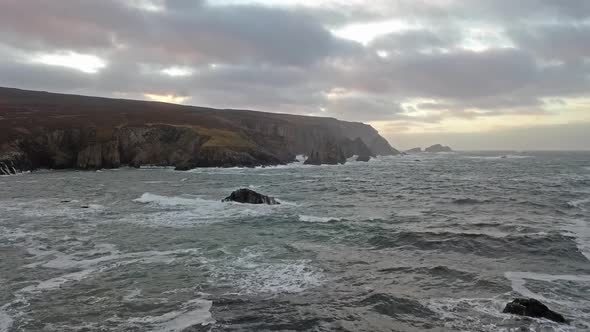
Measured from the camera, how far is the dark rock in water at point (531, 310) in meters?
14.4

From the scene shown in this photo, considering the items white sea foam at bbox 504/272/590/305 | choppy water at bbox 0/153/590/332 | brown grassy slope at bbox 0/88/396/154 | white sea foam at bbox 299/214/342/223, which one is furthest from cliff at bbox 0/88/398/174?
white sea foam at bbox 504/272/590/305

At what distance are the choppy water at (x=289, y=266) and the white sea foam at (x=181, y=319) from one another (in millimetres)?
64

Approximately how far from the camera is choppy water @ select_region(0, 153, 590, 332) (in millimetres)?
14641

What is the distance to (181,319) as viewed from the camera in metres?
14.4

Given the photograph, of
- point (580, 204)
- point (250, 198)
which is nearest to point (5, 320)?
point (250, 198)

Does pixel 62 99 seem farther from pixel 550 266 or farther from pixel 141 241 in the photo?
pixel 550 266

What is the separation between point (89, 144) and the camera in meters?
102

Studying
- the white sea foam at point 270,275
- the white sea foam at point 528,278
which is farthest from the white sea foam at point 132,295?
the white sea foam at point 528,278

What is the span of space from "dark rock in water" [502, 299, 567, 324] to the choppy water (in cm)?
44

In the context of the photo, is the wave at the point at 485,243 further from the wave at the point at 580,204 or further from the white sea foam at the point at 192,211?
the wave at the point at 580,204

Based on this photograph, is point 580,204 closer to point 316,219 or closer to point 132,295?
point 316,219

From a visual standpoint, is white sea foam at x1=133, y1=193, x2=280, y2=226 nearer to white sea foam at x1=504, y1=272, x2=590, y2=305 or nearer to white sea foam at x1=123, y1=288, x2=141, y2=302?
white sea foam at x1=123, y1=288, x2=141, y2=302

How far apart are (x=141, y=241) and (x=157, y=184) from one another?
37134mm

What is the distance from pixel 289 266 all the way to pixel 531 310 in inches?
409
